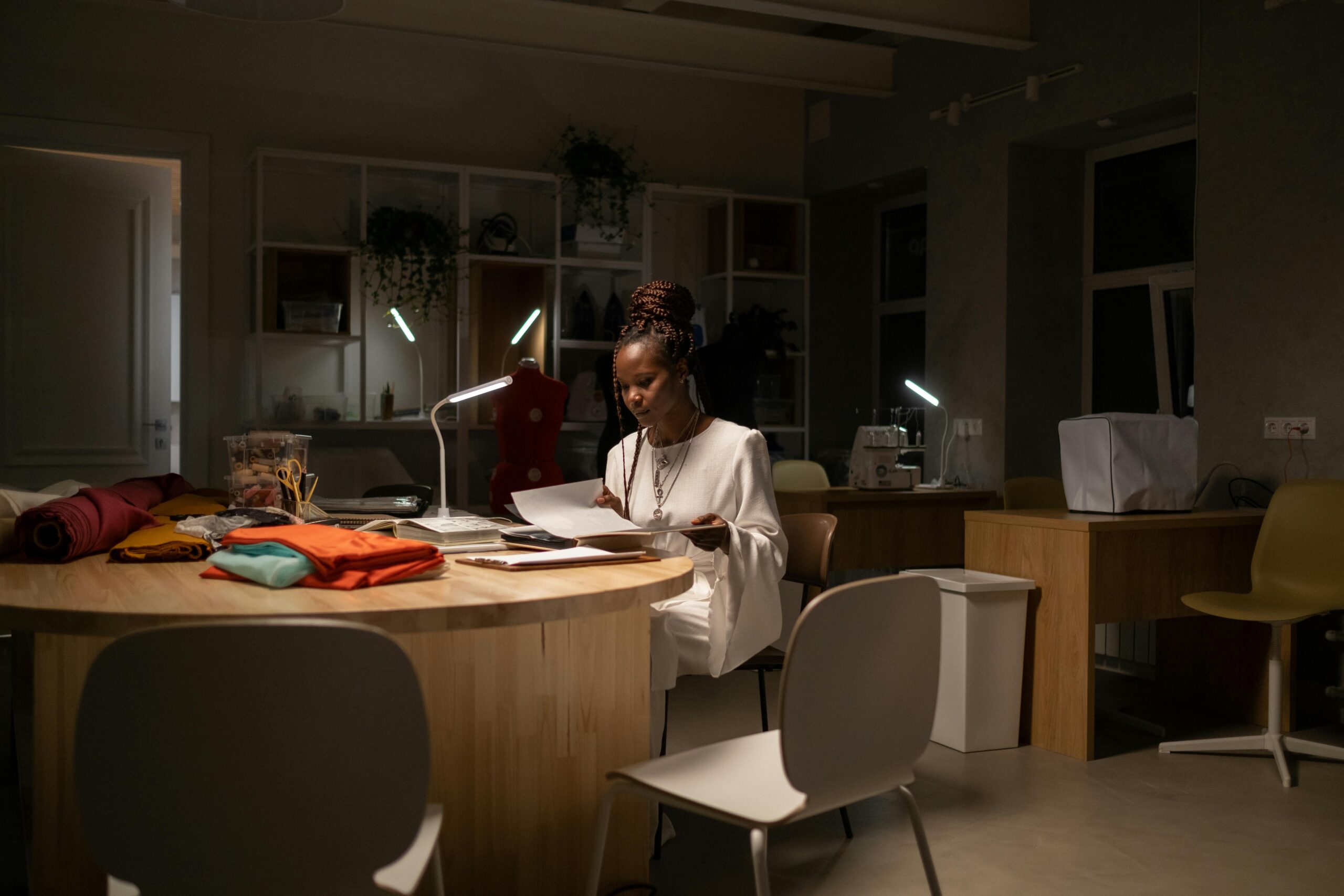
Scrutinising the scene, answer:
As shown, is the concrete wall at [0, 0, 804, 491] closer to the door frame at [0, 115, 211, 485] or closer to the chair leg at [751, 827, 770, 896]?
the door frame at [0, 115, 211, 485]

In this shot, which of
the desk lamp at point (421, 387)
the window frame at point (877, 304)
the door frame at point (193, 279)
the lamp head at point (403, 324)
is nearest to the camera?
the lamp head at point (403, 324)

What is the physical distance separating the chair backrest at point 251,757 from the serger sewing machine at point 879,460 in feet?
13.1

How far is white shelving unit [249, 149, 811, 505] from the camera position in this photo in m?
5.60

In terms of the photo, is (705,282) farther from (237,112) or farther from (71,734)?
(71,734)

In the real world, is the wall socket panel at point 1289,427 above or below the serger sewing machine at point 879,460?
above

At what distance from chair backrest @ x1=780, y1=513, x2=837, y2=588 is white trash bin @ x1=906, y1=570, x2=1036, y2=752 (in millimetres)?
845

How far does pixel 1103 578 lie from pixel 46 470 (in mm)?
4919

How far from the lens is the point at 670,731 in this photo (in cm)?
372

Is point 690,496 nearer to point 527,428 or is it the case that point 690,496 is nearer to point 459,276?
point 527,428

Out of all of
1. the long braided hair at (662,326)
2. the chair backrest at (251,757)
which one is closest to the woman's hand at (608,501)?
the long braided hair at (662,326)

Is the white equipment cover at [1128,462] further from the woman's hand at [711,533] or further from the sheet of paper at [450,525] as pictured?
the sheet of paper at [450,525]

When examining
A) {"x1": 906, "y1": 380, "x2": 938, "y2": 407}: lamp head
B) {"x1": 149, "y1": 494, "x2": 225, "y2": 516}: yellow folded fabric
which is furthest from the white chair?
{"x1": 906, "y1": 380, "x2": 938, "y2": 407}: lamp head

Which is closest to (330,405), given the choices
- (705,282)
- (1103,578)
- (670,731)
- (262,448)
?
(705,282)

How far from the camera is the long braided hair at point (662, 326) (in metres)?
2.64
